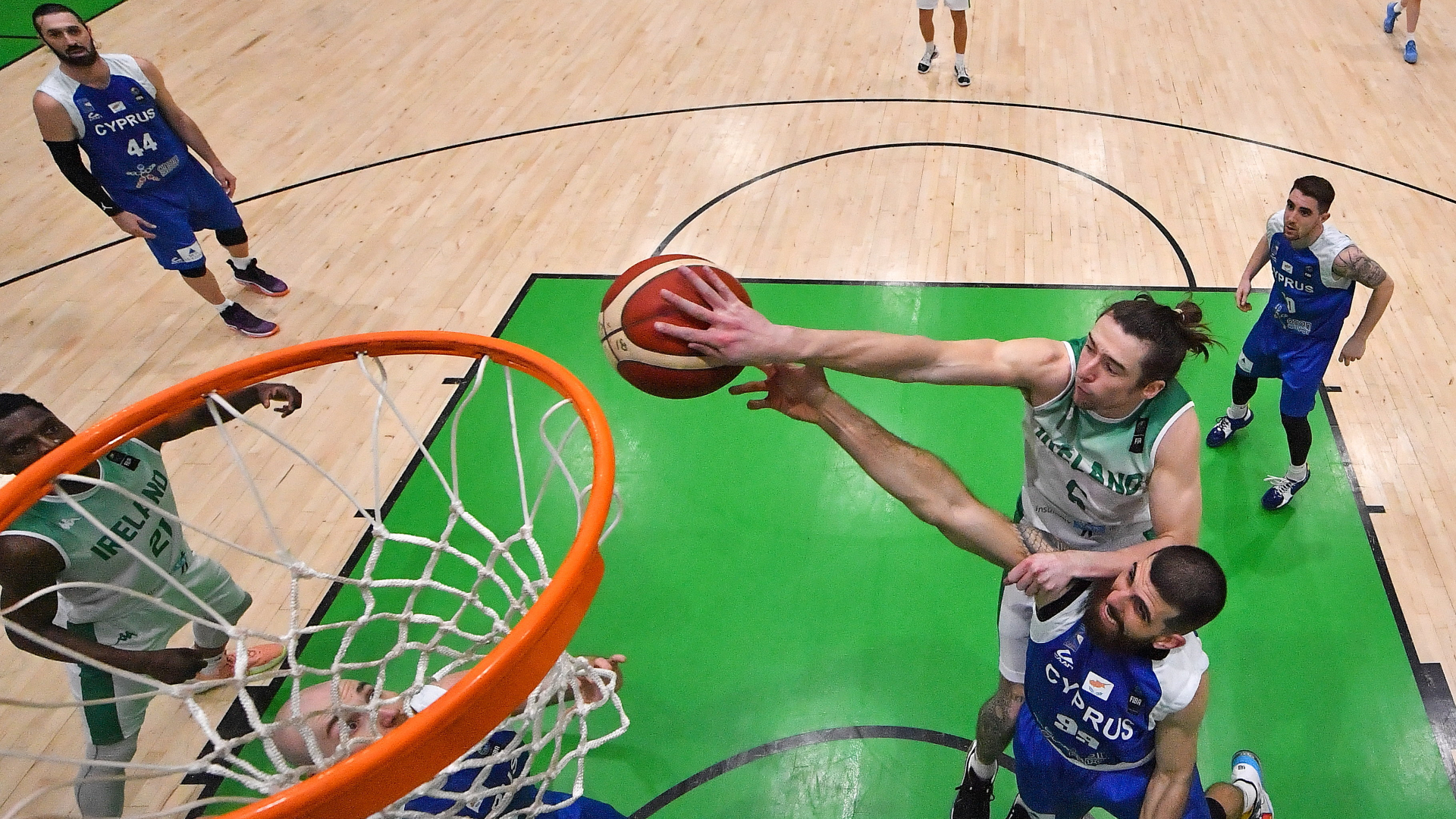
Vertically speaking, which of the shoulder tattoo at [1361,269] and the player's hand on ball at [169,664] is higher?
the player's hand on ball at [169,664]

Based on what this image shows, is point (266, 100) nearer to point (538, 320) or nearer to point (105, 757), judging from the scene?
point (538, 320)

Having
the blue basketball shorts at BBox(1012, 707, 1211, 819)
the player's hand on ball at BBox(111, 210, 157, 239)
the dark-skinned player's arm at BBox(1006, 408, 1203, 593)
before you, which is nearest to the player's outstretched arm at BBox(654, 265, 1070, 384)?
the dark-skinned player's arm at BBox(1006, 408, 1203, 593)

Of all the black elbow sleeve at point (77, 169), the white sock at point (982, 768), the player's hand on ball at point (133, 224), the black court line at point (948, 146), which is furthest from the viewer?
the black court line at point (948, 146)

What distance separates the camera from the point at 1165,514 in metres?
2.57

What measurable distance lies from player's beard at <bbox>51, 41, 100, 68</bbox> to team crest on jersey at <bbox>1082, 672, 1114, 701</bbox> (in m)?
5.01

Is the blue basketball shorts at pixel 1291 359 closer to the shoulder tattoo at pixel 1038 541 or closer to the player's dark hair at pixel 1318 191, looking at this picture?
the player's dark hair at pixel 1318 191

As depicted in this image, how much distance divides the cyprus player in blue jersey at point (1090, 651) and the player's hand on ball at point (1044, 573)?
0.07ft

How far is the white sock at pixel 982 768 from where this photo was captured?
3.04 meters

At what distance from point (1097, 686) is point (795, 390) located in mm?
1052

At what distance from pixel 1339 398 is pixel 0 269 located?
25.7 feet

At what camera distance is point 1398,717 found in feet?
11.3

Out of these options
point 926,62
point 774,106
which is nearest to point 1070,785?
point 774,106

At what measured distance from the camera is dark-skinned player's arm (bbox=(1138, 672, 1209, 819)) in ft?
7.58

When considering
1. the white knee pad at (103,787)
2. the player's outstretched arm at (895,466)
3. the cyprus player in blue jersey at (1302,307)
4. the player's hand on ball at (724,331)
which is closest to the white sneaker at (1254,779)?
the player's outstretched arm at (895,466)
